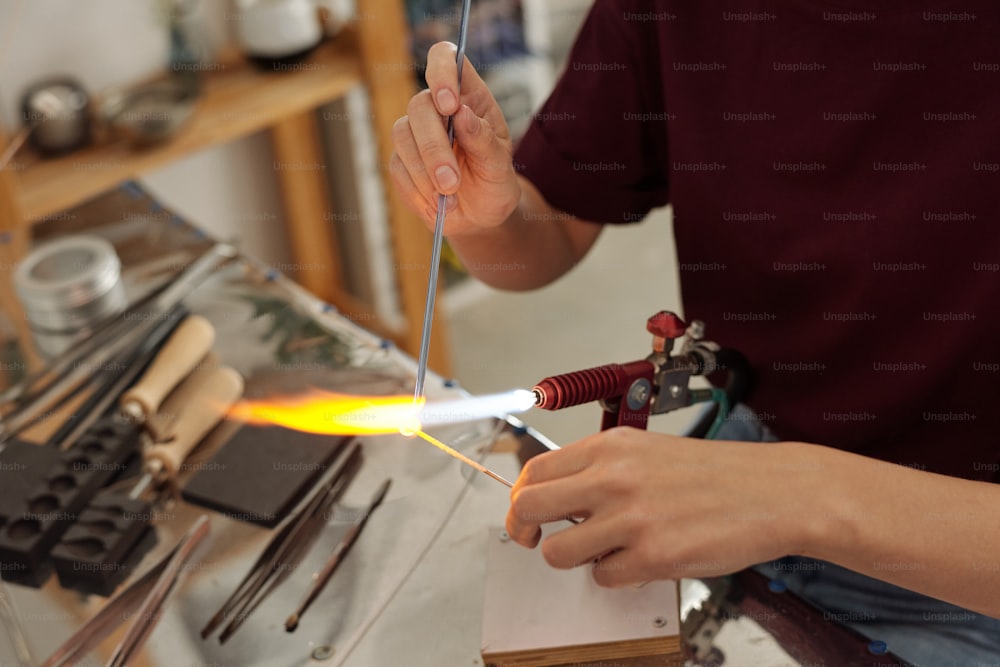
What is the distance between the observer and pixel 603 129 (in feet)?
3.90

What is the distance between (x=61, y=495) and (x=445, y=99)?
1.81 feet

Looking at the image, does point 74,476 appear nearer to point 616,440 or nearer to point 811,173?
point 616,440

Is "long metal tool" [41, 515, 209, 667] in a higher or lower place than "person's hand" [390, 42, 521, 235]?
lower

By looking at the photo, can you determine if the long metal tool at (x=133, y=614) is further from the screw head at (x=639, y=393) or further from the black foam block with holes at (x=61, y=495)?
the screw head at (x=639, y=393)

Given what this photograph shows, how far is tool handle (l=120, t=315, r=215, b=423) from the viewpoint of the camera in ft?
3.64

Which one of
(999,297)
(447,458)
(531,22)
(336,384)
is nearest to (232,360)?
(336,384)

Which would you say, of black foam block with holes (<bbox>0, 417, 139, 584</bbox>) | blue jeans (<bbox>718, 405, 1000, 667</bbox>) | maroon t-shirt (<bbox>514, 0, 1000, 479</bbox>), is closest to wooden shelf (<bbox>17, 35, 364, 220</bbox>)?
black foam block with holes (<bbox>0, 417, 139, 584</bbox>)

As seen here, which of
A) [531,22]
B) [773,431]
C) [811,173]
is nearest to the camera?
[811,173]

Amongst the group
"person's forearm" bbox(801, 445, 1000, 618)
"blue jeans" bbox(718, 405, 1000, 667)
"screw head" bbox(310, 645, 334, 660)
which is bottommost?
"blue jeans" bbox(718, 405, 1000, 667)

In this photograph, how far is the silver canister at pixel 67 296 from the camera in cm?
130

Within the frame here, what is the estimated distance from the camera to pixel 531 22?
2.93 m

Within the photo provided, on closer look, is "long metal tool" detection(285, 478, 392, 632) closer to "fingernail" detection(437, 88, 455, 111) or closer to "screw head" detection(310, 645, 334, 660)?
"screw head" detection(310, 645, 334, 660)

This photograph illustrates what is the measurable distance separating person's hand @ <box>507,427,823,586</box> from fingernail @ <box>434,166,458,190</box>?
0.86ft

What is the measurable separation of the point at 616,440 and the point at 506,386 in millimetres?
1848
